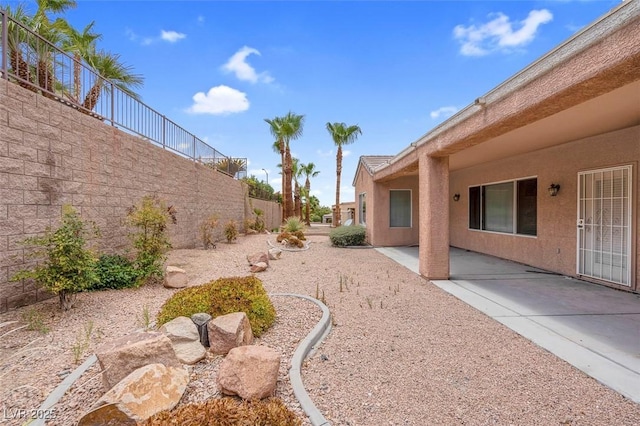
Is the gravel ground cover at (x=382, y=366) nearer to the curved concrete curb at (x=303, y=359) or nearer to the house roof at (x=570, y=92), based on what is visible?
the curved concrete curb at (x=303, y=359)

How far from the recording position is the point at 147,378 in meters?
2.18

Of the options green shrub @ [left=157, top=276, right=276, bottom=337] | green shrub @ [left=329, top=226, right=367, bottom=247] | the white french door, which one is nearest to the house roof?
the white french door

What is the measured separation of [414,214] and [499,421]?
33.9 ft

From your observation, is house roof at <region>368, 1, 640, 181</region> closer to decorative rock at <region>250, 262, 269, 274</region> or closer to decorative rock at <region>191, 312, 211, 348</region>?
decorative rock at <region>191, 312, 211, 348</region>

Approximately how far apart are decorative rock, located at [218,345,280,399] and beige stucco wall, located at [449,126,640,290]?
22.2 ft

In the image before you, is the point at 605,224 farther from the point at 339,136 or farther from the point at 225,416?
the point at 339,136

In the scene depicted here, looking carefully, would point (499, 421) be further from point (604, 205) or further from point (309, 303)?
point (604, 205)

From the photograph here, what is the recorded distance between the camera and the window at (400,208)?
12047mm

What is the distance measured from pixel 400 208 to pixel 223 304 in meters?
9.62

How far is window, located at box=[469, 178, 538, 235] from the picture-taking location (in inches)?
313

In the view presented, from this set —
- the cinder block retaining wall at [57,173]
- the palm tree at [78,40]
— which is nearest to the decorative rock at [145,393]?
the cinder block retaining wall at [57,173]

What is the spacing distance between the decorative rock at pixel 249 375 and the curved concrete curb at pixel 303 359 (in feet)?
0.73

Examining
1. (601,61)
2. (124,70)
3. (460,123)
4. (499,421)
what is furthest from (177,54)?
(499,421)

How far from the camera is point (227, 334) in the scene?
304cm
